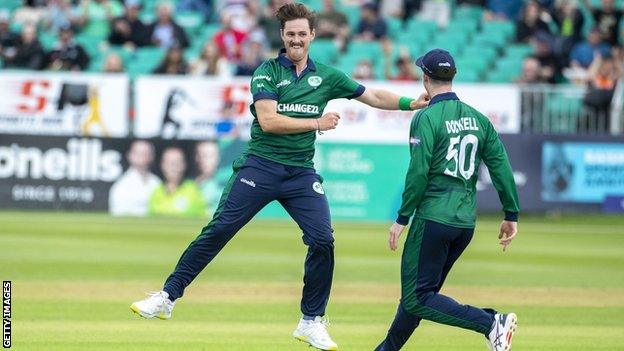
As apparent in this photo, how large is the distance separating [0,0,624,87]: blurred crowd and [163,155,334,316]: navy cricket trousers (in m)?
16.7

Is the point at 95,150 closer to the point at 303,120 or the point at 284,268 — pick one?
the point at 284,268

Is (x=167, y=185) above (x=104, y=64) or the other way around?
the other way around

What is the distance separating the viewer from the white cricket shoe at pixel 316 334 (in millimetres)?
11164

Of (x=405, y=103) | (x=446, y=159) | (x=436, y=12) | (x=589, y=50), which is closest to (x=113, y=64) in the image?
(x=436, y=12)

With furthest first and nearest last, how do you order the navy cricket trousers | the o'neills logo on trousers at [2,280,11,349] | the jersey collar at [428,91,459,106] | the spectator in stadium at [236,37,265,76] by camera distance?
the spectator in stadium at [236,37,265,76] < the navy cricket trousers < the o'neills logo on trousers at [2,280,11,349] < the jersey collar at [428,91,459,106]

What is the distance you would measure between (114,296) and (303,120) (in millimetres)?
5005

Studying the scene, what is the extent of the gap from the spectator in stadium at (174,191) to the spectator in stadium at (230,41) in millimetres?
3240

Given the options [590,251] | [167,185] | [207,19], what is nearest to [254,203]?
[590,251]

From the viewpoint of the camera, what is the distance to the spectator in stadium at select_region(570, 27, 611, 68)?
2938 cm

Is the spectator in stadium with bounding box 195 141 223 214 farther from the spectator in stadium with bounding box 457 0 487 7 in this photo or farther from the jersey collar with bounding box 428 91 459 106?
the jersey collar with bounding box 428 91 459 106

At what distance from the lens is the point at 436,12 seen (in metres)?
31.5

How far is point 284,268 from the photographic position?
18.9 meters

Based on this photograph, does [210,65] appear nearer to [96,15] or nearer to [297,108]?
[96,15]

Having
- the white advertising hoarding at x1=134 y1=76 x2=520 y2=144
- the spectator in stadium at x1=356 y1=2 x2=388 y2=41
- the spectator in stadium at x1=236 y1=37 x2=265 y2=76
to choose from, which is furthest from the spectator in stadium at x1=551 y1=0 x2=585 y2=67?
the spectator in stadium at x1=236 y1=37 x2=265 y2=76
